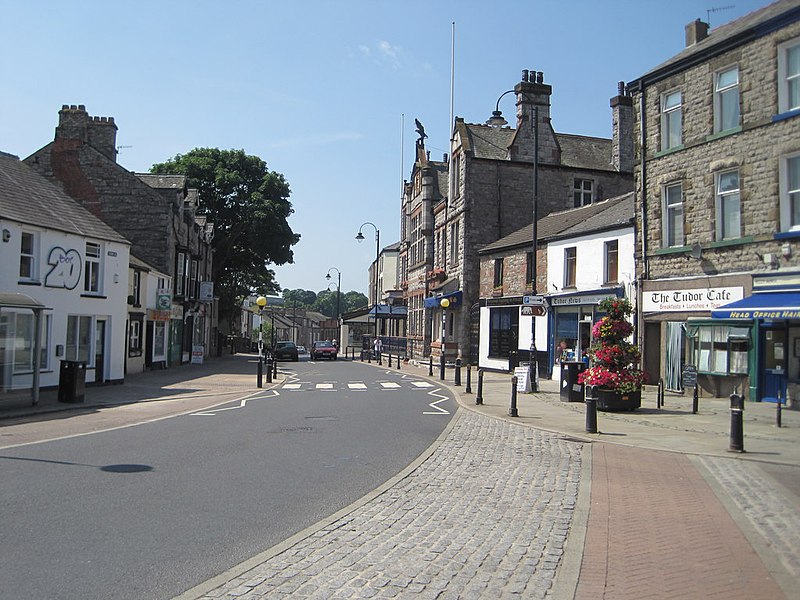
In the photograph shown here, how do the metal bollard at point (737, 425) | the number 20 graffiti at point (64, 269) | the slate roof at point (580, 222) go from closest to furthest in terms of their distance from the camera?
1. the metal bollard at point (737, 425)
2. the number 20 graffiti at point (64, 269)
3. the slate roof at point (580, 222)

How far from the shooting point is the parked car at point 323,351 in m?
54.6

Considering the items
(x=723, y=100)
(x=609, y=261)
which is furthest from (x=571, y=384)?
(x=723, y=100)

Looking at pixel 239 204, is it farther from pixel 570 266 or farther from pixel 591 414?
pixel 591 414

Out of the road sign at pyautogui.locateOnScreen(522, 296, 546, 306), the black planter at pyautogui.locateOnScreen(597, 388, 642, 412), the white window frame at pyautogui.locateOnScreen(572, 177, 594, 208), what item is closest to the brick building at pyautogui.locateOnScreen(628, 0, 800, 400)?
the black planter at pyautogui.locateOnScreen(597, 388, 642, 412)

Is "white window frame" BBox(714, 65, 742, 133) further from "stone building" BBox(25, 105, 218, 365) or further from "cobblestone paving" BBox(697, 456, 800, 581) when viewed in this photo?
"stone building" BBox(25, 105, 218, 365)

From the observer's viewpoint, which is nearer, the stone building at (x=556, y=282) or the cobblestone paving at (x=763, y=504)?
the cobblestone paving at (x=763, y=504)

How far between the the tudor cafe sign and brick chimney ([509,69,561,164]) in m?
19.3

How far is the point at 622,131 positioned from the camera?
134ft

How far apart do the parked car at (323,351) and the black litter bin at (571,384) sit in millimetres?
35420

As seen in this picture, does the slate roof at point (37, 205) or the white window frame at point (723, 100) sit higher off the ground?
the white window frame at point (723, 100)

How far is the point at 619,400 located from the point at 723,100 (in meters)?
9.79

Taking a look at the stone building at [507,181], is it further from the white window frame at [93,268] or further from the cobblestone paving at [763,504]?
the cobblestone paving at [763,504]

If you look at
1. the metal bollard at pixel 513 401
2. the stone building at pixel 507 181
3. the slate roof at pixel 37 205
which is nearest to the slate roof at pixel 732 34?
the metal bollard at pixel 513 401

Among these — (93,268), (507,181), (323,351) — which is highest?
(507,181)
